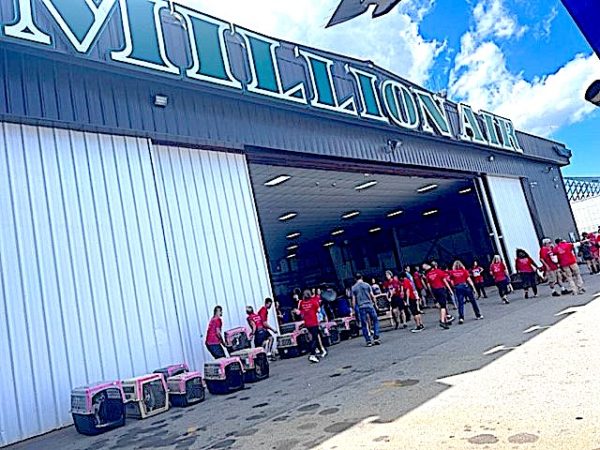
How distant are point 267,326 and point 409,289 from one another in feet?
14.2

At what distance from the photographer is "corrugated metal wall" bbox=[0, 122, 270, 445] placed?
23.1ft

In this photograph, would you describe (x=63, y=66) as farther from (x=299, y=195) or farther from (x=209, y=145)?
(x=299, y=195)

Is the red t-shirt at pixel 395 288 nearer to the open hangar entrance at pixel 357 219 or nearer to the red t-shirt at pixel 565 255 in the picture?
the open hangar entrance at pixel 357 219

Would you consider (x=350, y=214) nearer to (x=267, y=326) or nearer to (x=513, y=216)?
(x=513, y=216)

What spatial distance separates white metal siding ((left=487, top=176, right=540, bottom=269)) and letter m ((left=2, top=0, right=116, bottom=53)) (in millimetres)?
16788

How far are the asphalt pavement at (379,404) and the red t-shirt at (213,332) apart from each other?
1.28m

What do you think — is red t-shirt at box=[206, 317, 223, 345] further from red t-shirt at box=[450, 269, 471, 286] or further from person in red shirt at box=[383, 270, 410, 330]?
red t-shirt at box=[450, 269, 471, 286]

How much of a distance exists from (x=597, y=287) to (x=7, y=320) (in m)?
14.0

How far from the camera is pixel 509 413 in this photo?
3.98m

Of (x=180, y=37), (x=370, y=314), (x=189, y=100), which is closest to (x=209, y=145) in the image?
(x=189, y=100)

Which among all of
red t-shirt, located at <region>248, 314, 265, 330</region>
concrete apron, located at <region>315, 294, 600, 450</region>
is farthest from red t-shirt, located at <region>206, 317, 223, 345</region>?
concrete apron, located at <region>315, 294, 600, 450</region>

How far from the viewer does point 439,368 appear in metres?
6.25

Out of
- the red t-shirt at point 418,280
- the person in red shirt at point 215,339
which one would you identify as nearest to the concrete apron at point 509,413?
the person in red shirt at point 215,339

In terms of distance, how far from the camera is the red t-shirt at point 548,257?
13345mm
